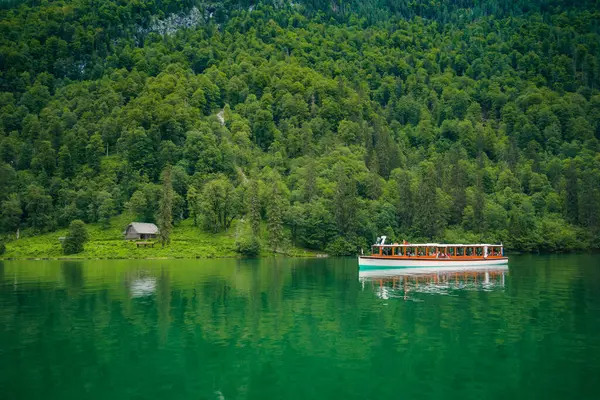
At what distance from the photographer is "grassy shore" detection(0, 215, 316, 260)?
116 meters

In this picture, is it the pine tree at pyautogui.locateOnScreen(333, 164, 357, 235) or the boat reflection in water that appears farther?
the pine tree at pyautogui.locateOnScreen(333, 164, 357, 235)

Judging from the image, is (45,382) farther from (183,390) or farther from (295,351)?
(295,351)

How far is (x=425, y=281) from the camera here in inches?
2689

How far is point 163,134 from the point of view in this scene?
180m

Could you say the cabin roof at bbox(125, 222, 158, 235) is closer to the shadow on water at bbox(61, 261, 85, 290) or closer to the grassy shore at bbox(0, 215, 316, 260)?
the grassy shore at bbox(0, 215, 316, 260)

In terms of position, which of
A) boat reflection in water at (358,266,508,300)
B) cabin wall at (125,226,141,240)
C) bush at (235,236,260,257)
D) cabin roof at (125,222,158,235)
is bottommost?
boat reflection in water at (358,266,508,300)

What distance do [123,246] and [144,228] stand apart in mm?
11231

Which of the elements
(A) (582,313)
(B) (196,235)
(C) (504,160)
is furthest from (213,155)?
(A) (582,313)

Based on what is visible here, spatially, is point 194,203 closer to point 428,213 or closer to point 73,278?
point 428,213

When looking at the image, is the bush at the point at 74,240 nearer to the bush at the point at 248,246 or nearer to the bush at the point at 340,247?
the bush at the point at 248,246

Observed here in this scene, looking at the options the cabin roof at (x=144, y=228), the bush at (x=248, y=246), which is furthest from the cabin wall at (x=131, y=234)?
the bush at (x=248, y=246)

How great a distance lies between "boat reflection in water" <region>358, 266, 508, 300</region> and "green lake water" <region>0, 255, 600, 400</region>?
953 millimetres

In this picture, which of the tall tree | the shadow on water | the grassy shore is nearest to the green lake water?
the shadow on water

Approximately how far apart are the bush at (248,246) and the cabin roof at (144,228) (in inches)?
1035
